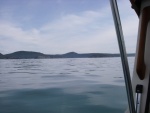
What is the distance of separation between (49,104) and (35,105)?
25.6 inches

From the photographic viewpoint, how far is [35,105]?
735cm

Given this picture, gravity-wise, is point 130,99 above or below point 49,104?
above

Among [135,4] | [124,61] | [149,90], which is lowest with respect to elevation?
[149,90]

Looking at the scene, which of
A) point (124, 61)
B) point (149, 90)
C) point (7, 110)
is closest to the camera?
point (124, 61)

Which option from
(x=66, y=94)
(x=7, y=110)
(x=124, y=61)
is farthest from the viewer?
(x=66, y=94)

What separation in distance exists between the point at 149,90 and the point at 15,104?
23.0 feet

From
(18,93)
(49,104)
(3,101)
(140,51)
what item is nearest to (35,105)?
(49,104)

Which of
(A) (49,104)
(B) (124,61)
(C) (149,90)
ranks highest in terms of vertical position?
(B) (124,61)

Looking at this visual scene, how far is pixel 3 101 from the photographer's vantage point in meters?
7.80

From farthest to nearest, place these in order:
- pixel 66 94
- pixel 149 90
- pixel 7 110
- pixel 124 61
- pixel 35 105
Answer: pixel 66 94
pixel 35 105
pixel 7 110
pixel 149 90
pixel 124 61

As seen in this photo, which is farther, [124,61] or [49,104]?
[49,104]

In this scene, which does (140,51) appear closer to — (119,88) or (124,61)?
(124,61)

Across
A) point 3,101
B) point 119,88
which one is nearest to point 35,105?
point 3,101

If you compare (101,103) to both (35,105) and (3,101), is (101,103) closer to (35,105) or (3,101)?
(35,105)
